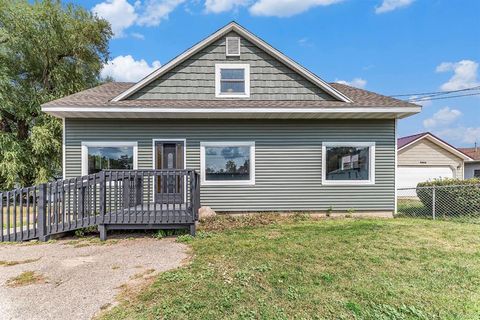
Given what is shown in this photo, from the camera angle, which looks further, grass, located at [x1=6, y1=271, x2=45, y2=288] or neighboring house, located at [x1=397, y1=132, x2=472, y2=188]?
neighboring house, located at [x1=397, y1=132, x2=472, y2=188]

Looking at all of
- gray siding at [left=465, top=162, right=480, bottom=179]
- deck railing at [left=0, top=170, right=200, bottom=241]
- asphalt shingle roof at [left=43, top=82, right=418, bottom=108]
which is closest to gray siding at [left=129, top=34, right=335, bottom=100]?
asphalt shingle roof at [left=43, top=82, right=418, bottom=108]

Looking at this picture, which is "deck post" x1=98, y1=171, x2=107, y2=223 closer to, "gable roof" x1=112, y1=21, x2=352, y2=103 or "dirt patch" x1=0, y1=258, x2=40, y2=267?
"dirt patch" x1=0, y1=258, x2=40, y2=267

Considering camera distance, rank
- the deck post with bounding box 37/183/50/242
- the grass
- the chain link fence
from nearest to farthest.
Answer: the grass, the deck post with bounding box 37/183/50/242, the chain link fence

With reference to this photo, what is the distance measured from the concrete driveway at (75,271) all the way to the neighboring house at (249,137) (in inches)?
120

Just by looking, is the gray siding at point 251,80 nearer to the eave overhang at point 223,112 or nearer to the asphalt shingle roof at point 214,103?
the asphalt shingle roof at point 214,103

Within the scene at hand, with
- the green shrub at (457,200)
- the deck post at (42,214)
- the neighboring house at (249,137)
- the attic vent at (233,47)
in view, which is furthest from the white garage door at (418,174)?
the deck post at (42,214)

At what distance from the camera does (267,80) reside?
869 cm

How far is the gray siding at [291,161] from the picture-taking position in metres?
8.35

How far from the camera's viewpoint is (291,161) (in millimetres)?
8562

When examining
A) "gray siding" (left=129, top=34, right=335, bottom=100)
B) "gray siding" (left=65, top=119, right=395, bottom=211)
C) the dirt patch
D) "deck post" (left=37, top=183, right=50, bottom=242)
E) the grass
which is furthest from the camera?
"gray siding" (left=129, top=34, right=335, bottom=100)

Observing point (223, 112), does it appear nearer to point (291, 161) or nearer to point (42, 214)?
point (291, 161)

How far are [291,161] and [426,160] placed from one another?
1215 cm

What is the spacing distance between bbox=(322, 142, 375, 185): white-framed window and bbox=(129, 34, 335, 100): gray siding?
163 cm

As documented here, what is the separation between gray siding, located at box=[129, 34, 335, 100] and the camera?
851cm
